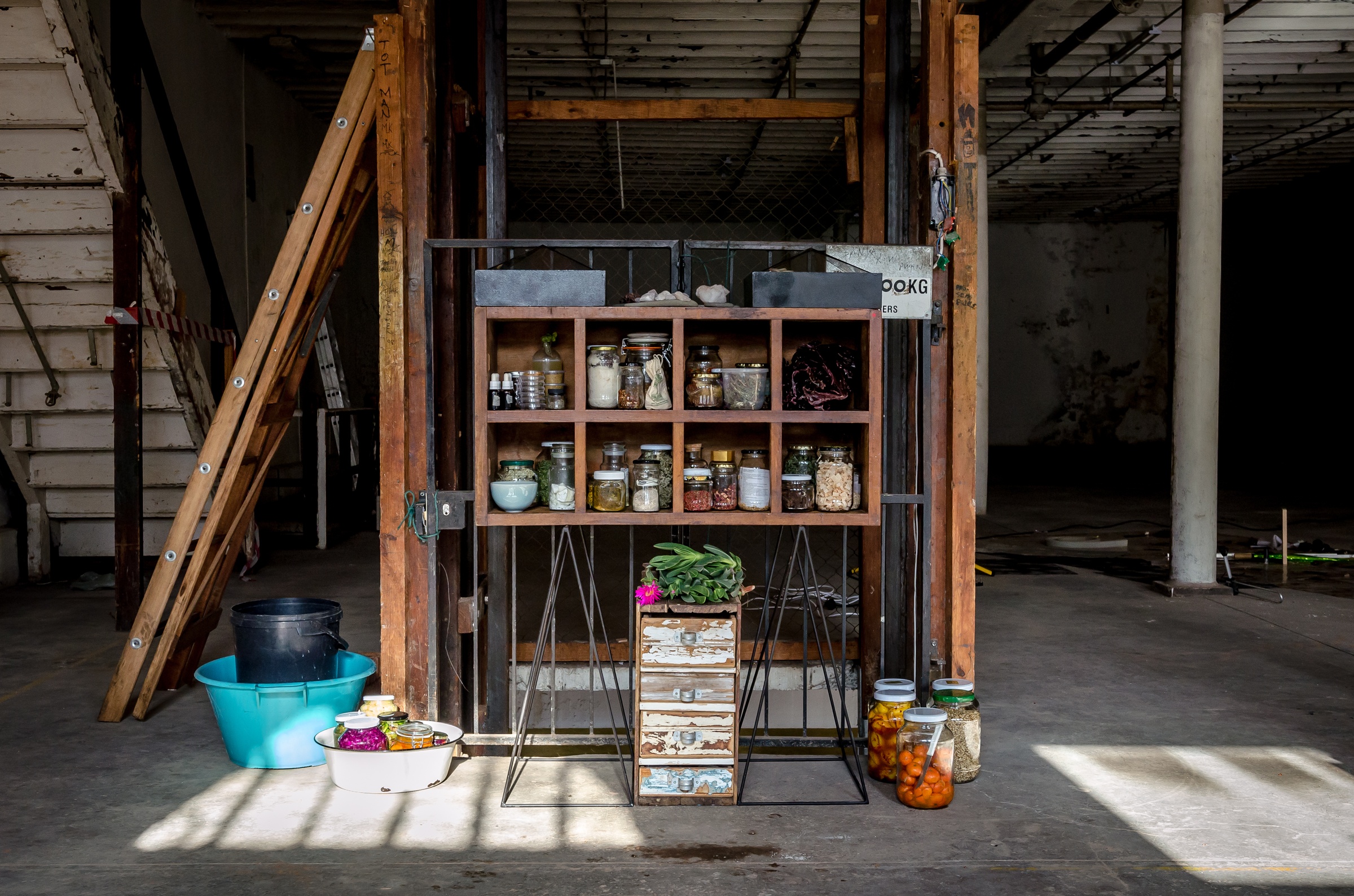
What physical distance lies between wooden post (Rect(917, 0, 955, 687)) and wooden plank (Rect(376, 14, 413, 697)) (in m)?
2.03

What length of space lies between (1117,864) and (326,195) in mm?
3806

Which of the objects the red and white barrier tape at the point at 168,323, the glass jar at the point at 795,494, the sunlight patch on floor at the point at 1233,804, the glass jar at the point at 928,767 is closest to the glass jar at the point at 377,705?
the glass jar at the point at 795,494

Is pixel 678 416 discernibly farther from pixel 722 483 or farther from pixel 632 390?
pixel 722 483

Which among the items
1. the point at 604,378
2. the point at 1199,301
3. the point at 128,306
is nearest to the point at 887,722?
the point at 604,378

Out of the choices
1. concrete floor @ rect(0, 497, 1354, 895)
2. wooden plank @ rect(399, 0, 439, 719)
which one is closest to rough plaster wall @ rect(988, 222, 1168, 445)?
concrete floor @ rect(0, 497, 1354, 895)

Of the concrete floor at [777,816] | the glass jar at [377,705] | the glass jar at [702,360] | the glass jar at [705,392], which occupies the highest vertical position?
the glass jar at [702,360]

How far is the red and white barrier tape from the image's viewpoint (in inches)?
240

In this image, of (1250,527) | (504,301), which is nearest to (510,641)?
(504,301)

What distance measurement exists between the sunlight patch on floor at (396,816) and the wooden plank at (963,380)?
146 centimetres

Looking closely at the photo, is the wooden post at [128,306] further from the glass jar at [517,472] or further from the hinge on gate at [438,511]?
the glass jar at [517,472]

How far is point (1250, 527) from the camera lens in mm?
10906

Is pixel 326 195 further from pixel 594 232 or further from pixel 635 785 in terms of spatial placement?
pixel 594 232

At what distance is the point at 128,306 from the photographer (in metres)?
6.11

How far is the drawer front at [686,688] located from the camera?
3.64m
